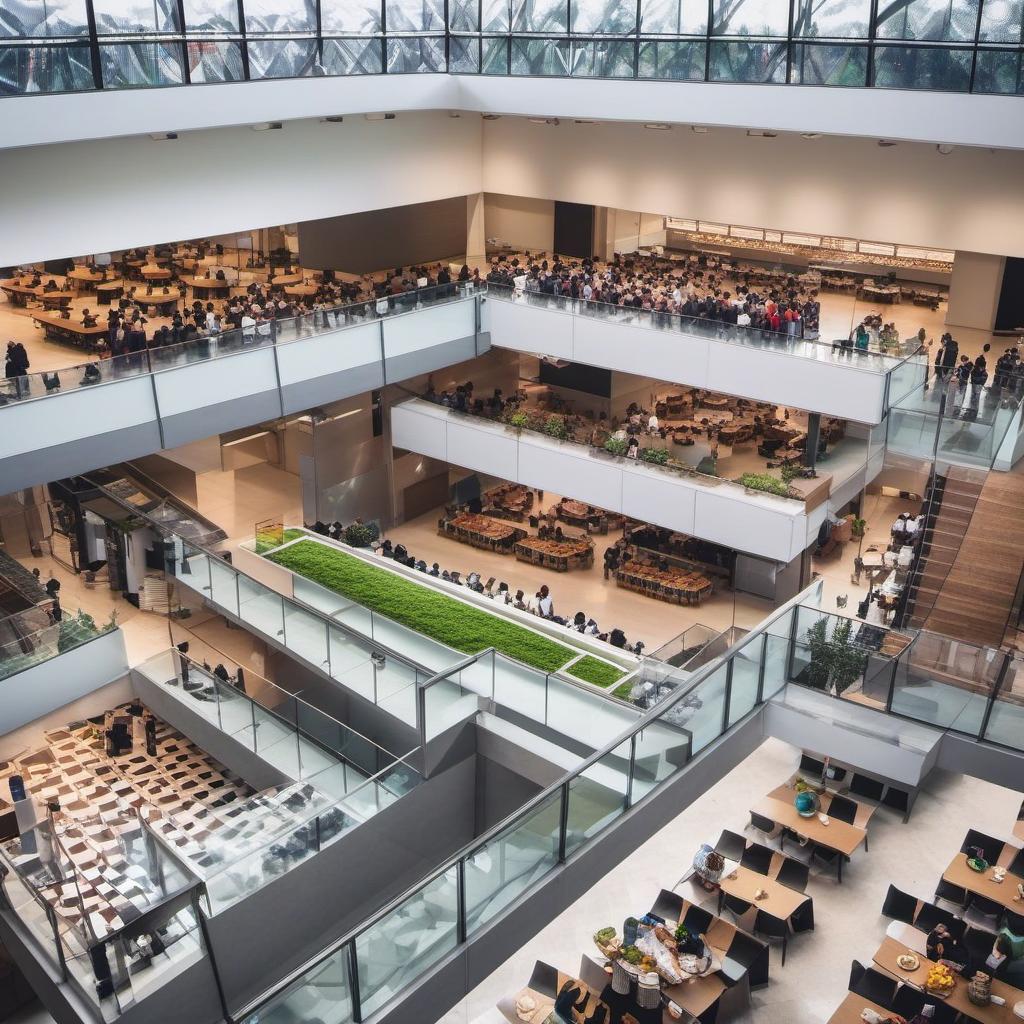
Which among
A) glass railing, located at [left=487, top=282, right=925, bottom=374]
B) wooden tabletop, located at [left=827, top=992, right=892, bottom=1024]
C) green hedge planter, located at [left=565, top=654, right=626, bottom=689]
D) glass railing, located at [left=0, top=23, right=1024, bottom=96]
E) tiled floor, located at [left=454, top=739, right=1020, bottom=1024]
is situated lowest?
tiled floor, located at [left=454, top=739, right=1020, bottom=1024]

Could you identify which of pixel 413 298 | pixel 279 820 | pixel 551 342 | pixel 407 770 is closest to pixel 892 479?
pixel 551 342

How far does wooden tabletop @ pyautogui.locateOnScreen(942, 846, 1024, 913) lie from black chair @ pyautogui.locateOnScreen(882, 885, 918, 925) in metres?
0.64

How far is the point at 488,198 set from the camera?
93.0 feet

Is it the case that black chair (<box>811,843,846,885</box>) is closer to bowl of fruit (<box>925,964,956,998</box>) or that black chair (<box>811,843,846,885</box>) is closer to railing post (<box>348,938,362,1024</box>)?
bowl of fruit (<box>925,964,956,998</box>)

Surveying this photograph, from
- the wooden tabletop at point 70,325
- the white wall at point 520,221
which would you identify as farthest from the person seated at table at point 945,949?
the white wall at point 520,221

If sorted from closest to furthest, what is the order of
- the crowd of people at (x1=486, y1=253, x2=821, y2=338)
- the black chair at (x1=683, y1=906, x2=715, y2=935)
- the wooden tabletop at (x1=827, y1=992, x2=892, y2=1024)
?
the wooden tabletop at (x1=827, y1=992, x2=892, y2=1024)
the black chair at (x1=683, y1=906, x2=715, y2=935)
the crowd of people at (x1=486, y1=253, x2=821, y2=338)

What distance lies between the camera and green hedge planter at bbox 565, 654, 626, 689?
51.6 feet

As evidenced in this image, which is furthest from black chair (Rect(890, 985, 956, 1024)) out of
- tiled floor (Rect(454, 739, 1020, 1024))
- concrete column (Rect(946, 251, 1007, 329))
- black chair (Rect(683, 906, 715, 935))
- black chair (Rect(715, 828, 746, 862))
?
concrete column (Rect(946, 251, 1007, 329))

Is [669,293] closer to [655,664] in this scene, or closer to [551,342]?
[551,342]

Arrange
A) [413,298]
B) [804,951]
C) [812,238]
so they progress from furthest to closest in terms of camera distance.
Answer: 1. [812,238]
2. [413,298]
3. [804,951]

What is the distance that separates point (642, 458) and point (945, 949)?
9890 mm

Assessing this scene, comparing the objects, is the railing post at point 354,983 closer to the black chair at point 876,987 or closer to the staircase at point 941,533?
the black chair at point 876,987

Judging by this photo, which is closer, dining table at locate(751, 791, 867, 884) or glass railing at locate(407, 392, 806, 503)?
dining table at locate(751, 791, 867, 884)

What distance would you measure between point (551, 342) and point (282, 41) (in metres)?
7.41
